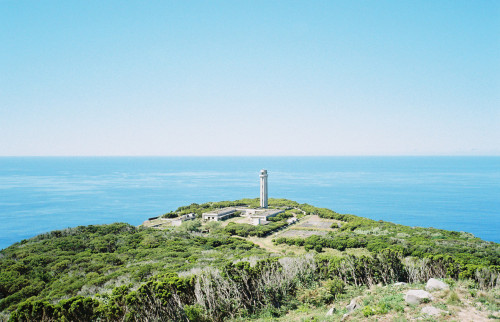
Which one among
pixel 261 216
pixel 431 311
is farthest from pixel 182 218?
pixel 431 311

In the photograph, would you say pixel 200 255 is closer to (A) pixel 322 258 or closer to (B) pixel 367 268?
(A) pixel 322 258

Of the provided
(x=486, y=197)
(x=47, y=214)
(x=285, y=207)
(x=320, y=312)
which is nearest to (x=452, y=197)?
(x=486, y=197)

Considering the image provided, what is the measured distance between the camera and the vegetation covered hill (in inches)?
547

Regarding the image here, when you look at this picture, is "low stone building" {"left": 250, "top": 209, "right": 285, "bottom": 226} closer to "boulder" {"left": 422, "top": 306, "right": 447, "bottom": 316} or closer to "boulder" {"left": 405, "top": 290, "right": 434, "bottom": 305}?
"boulder" {"left": 405, "top": 290, "right": 434, "bottom": 305}

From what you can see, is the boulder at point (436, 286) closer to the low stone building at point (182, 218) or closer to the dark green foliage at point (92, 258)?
the dark green foliage at point (92, 258)

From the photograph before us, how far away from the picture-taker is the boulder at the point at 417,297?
12219 mm

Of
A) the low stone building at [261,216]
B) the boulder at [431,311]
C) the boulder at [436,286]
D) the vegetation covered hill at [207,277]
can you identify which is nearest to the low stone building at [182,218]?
the low stone building at [261,216]

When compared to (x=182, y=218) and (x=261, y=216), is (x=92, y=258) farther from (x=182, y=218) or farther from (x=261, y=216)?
(x=261, y=216)

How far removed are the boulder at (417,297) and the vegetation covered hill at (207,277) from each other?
54 centimetres

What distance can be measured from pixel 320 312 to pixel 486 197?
10623 centimetres

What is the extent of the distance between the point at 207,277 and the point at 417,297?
997 cm

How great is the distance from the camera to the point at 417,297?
12289mm

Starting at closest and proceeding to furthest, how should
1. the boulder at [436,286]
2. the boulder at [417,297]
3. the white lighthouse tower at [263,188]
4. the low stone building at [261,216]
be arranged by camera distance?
the boulder at [417,297] < the boulder at [436,286] < the low stone building at [261,216] < the white lighthouse tower at [263,188]

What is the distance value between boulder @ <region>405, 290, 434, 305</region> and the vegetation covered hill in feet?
1.76
